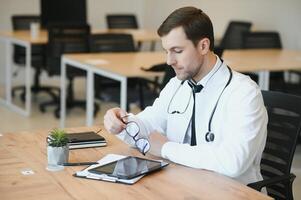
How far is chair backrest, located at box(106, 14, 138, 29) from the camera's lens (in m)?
8.08


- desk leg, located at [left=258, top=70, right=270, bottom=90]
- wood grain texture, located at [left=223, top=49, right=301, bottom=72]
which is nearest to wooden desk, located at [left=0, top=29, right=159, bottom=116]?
wood grain texture, located at [left=223, top=49, right=301, bottom=72]

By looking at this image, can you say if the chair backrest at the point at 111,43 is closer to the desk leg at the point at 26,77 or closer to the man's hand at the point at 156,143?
the desk leg at the point at 26,77

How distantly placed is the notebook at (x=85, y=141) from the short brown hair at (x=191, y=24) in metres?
0.53

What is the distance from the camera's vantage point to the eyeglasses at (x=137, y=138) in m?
2.32

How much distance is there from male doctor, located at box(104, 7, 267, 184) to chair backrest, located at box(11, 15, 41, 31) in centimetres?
519

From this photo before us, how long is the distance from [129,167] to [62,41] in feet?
13.8

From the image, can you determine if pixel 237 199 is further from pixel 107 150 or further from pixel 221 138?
pixel 107 150

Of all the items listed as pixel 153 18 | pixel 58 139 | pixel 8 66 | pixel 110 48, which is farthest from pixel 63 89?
pixel 153 18

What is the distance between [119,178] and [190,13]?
0.69 metres

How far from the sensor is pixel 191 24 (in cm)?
220

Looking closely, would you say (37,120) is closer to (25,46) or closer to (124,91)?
(25,46)

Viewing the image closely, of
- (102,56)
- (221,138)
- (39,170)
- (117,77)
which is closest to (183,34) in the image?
(221,138)

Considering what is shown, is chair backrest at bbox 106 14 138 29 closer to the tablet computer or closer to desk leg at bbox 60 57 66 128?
desk leg at bbox 60 57 66 128

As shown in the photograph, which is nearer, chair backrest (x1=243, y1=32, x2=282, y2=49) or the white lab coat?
the white lab coat
